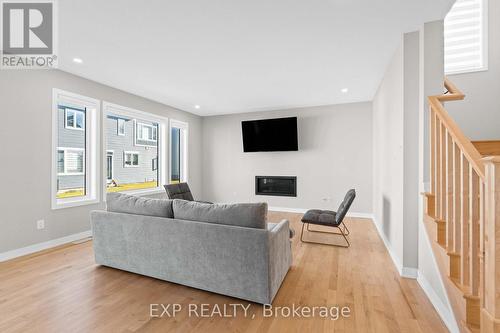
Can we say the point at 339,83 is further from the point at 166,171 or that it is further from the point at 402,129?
the point at 166,171

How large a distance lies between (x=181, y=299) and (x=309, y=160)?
4.55 m

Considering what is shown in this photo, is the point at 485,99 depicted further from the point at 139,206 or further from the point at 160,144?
the point at 160,144

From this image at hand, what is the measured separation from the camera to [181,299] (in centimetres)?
208

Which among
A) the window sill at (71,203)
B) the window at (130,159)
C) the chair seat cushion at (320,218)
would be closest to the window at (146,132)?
the window at (130,159)

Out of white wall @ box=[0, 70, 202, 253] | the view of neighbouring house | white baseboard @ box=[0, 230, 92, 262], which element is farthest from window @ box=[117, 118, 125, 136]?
white baseboard @ box=[0, 230, 92, 262]

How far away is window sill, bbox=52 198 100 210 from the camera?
3.45m

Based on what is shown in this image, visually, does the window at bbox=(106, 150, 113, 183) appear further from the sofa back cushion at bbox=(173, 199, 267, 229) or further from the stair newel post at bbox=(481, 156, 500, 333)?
the stair newel post at bbox=(481, 156, 500, 333)

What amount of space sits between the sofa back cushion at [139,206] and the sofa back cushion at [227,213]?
0.13m

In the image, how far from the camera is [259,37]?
8.53ft

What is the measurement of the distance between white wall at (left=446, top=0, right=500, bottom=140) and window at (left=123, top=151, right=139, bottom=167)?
575 cm

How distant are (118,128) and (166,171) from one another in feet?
4.84

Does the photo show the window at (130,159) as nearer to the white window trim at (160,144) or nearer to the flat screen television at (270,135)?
the white window trim at (160,144)

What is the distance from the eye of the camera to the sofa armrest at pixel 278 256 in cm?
197

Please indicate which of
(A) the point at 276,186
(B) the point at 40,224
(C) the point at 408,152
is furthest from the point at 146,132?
(C) the point at 408,152
